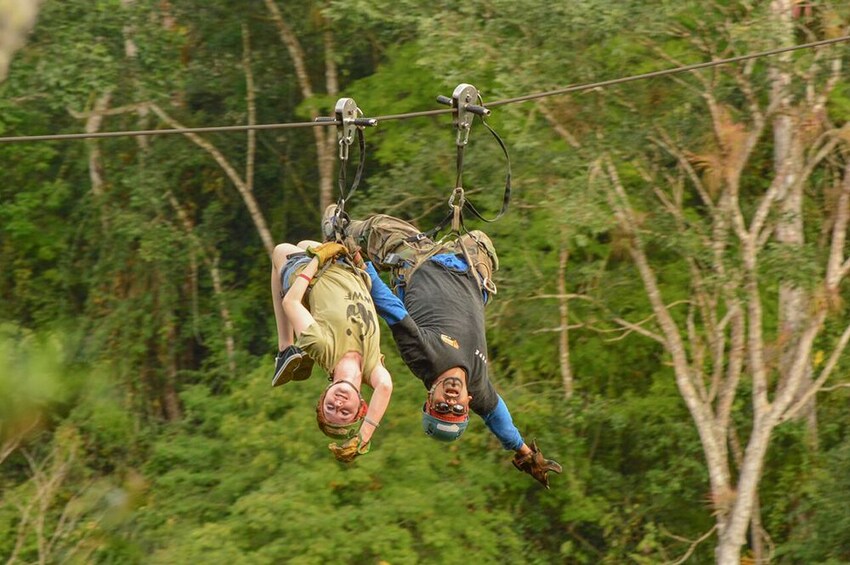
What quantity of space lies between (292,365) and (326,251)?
365mm

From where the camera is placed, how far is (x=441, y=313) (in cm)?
458

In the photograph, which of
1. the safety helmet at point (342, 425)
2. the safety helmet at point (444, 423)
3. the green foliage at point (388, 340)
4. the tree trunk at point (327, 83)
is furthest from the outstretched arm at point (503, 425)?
the tree trunk at point (327, 83)

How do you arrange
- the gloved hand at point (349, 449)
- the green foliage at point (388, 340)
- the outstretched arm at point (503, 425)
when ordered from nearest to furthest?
the gloved hand at point (349, 449), the outstretched arm at point (503, 425), the green foliage at point (388, 340)

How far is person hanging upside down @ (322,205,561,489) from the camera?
4.45 meters

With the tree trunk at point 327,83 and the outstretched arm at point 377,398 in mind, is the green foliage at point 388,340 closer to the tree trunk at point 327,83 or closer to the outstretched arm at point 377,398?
the tree trunk at point 327,83

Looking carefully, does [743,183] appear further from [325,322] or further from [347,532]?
[325,322]

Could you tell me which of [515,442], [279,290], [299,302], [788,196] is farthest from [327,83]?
[299,302]

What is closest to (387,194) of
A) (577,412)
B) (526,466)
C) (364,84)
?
(364,84)

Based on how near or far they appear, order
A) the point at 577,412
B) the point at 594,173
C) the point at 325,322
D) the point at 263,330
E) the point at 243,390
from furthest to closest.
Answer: the point at 263,330 → the point at 243,390 → the point at 577,412 → the point at 594,173 → the point at 325,322

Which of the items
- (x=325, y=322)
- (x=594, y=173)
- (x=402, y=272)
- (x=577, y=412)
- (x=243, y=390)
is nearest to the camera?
(x=325, y=322)

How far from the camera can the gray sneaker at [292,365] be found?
4.24 m

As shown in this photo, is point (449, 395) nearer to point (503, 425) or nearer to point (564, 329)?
point (503, 425)

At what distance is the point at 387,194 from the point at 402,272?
510cm

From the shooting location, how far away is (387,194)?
9.84 m
